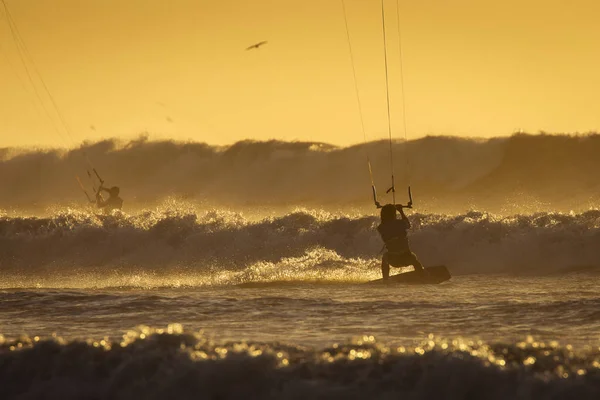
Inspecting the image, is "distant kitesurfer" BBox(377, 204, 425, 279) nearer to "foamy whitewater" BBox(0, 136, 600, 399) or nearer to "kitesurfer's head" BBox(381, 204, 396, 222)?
"kitesurfer's head" BBox(381, 204, 396, 222)

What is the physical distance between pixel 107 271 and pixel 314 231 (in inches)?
233

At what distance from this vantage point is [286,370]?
11.1 m

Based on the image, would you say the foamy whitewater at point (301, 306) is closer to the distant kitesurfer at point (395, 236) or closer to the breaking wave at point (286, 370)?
the breaking wave at point (286, 370)

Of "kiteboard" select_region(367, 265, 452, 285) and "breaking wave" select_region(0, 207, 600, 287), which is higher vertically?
"breaking wave" select_region(0, 207, 600, 287)

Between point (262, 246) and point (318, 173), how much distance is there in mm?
30741

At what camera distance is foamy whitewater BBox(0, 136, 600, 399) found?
1095 cm

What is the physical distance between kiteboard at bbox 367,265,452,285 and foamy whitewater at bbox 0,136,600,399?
1.43 ft

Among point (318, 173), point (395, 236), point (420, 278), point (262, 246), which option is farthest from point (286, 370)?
point (318, 173)

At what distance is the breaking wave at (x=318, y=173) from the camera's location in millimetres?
53750

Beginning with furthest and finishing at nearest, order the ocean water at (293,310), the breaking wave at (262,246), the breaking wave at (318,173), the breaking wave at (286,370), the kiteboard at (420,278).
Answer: the breaking wave at (318,173) → the breaking wave at (262,246) → the kiteboard at (420,278) → the ocean water at (293,310) → the breaking wave at (286,370)

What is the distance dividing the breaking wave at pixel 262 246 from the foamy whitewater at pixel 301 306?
0.07m

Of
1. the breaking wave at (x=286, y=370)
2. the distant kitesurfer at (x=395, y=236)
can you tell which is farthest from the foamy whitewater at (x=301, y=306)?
the distant kitesurfer at (x=395, y=236)

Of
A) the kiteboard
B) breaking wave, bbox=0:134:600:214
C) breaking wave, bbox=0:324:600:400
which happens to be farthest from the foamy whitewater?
breaking wave, bbox=0:134:600:214

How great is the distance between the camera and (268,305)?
57.7 ft
